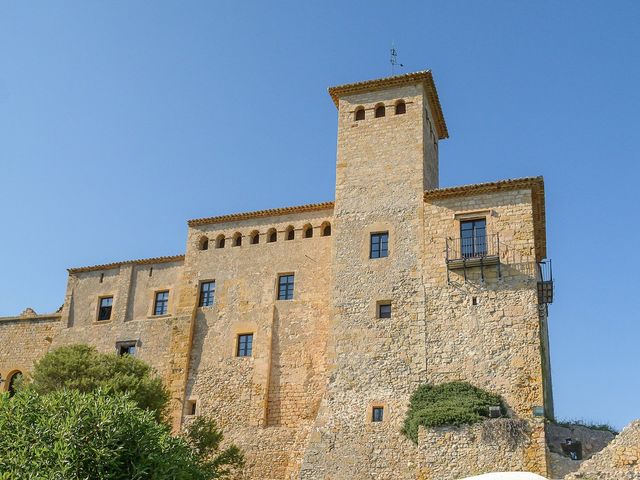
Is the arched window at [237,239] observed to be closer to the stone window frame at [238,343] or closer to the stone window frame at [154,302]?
the stone window frame at [154,302]

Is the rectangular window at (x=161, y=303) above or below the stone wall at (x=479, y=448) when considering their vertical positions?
above

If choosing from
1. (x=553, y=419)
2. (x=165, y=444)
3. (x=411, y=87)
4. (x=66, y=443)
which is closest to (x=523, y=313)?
(x=553, y=419)

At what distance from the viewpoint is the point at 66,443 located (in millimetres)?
17828

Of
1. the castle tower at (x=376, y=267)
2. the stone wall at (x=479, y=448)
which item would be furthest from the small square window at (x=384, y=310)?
the stone wall at (x=479, y=448)

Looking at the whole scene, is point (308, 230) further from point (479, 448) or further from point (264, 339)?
point (479, 448)

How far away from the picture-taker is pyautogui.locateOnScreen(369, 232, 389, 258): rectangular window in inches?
1154

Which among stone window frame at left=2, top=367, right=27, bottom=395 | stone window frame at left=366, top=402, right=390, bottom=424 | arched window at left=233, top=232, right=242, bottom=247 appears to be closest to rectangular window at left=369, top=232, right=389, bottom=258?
stone window frame at left=366, top=402, right=390, bottom=424

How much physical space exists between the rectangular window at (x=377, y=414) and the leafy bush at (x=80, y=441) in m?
8.26

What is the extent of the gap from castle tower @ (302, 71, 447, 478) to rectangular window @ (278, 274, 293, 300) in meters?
2.83

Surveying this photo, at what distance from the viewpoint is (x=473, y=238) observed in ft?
91.8

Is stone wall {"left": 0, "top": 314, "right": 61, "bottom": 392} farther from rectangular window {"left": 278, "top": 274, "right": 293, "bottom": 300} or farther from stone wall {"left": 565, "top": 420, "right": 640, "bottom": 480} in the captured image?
stone wall {"left": 565, "top": 420, "right": 640, "bottom": 480}

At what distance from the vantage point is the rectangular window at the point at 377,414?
26.7m

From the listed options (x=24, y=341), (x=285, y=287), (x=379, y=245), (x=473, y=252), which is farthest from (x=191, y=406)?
(x=473, y=252)

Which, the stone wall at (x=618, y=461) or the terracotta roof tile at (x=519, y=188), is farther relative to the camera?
the terracotta roof tile at (x=519, y=188)
